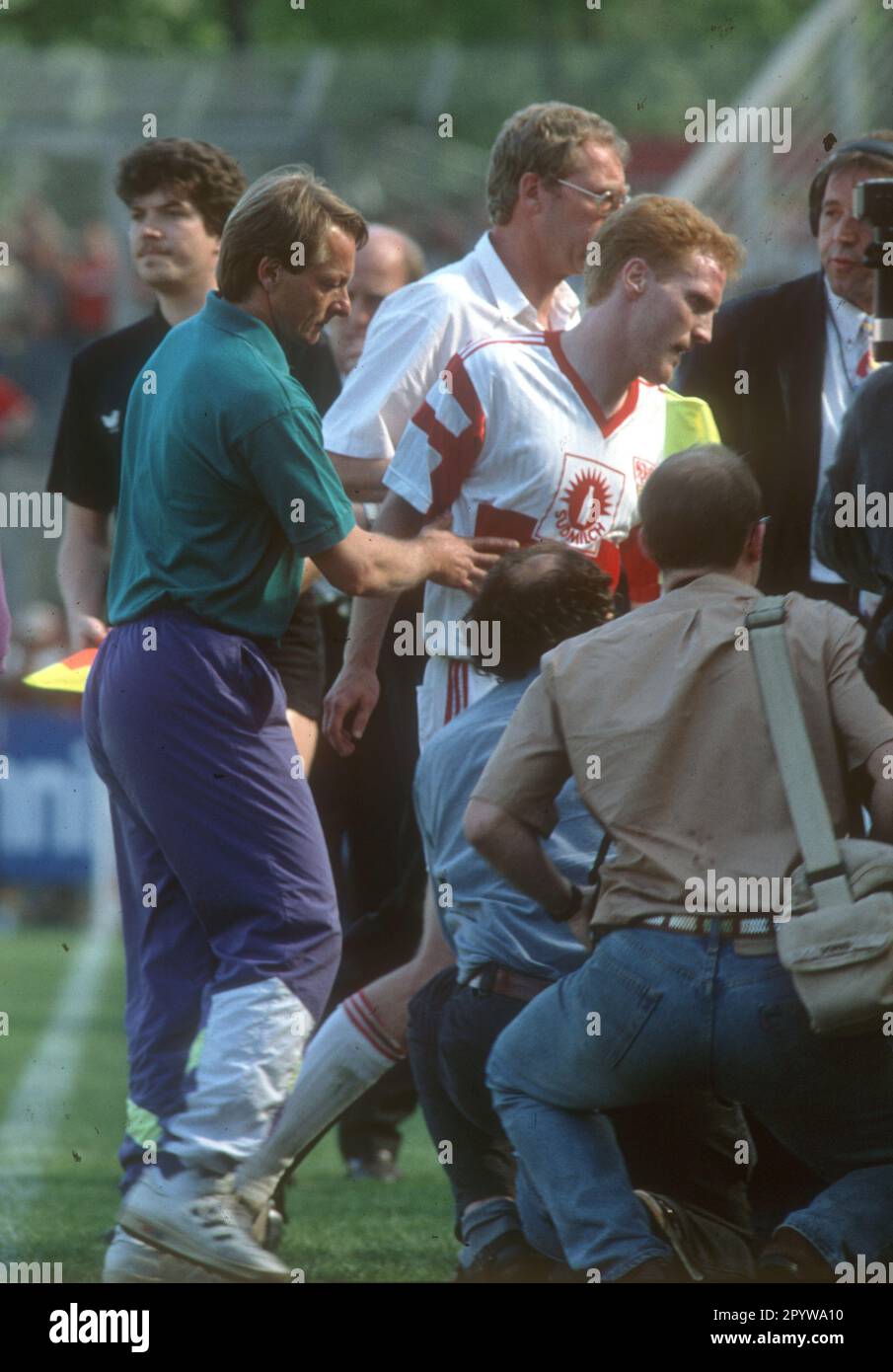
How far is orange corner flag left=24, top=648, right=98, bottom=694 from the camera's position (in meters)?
4.84

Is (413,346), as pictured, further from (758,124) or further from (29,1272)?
(29,1272)

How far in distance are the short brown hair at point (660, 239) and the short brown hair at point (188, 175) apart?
1.00 m

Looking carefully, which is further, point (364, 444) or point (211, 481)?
point (364, 444)

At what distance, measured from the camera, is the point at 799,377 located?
5254 millimetres

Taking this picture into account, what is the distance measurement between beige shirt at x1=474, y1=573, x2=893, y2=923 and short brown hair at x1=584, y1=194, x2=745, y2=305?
91 centimetres

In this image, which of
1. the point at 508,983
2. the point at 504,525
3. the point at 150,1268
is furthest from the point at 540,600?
the point at 150,1268

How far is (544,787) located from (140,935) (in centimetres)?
99

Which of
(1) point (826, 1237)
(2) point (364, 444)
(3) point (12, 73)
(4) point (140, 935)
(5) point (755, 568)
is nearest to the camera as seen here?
(1) point (826, 1237)

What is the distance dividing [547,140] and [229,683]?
1.34 m

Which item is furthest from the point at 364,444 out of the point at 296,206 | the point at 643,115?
the point at 643,115

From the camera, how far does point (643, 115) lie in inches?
845

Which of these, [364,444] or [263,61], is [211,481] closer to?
[364,444]

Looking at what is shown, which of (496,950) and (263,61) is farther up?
(263,61)

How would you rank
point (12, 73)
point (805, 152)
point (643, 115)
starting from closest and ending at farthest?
point (805, 152) < point (12, 73) < point (643, 115)
